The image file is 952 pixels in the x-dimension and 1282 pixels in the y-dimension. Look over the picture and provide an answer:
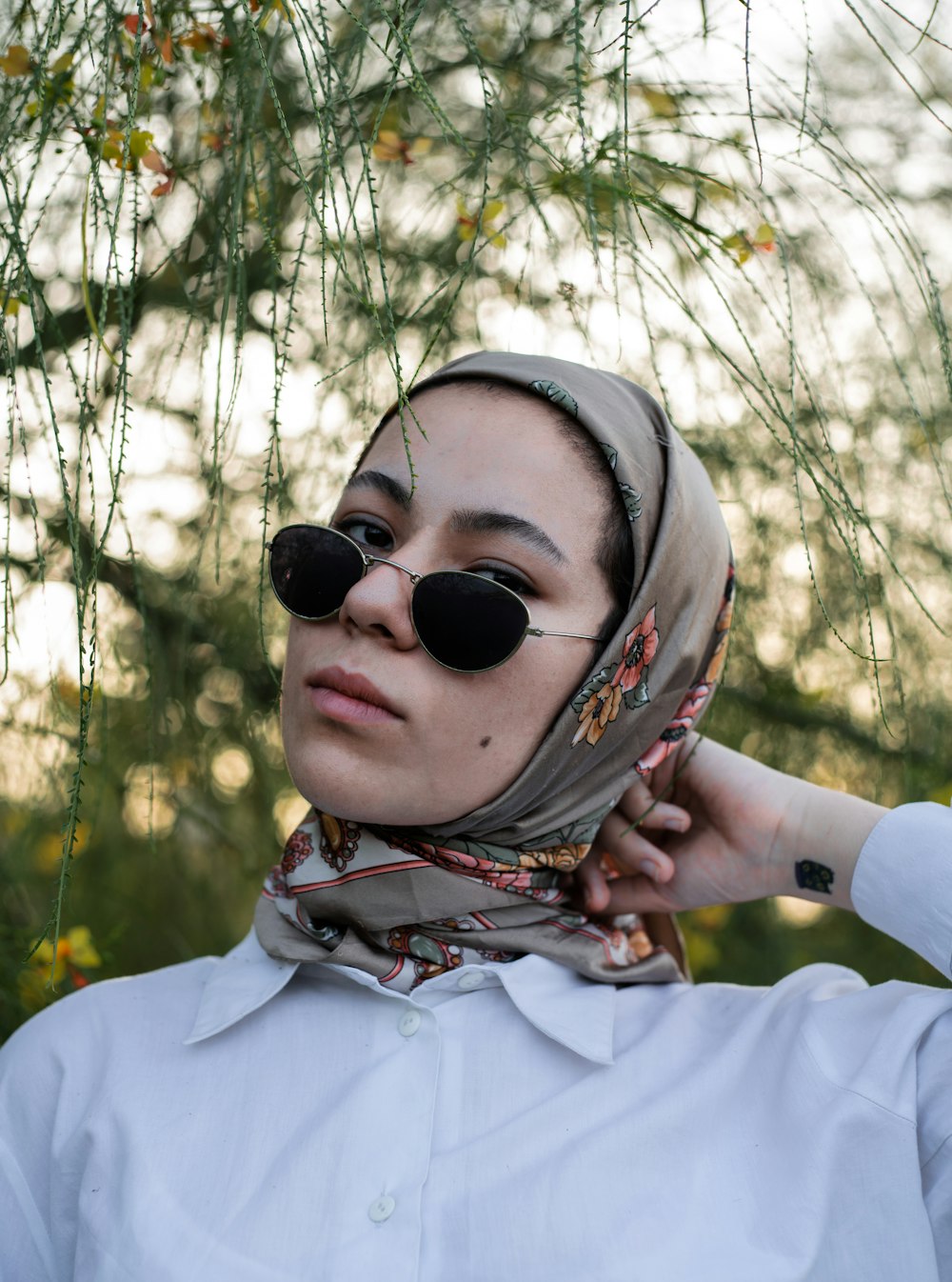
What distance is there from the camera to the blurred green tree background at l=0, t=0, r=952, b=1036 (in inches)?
44.9

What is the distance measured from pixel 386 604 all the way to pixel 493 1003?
0.47m

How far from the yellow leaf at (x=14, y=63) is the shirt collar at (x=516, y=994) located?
3.12 ft

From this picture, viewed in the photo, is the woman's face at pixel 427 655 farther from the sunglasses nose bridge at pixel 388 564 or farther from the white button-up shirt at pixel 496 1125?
the white button-up shirt at pixel 496 1125

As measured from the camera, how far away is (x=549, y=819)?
1.31 m

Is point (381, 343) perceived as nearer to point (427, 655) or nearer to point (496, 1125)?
point (427, 655)

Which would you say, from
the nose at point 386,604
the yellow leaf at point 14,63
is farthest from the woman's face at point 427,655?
the yellow leaf at point 14,63

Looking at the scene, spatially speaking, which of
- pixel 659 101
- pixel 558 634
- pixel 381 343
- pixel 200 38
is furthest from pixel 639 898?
pixel 200 38

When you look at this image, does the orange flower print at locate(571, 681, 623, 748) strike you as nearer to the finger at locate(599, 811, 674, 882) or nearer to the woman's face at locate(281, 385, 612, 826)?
the woman's face at locate(281, 385, 612, 826)

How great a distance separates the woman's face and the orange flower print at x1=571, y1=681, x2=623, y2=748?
0.03 m

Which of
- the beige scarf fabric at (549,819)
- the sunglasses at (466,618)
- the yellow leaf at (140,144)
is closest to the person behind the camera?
the yellow leaf at (140,144)

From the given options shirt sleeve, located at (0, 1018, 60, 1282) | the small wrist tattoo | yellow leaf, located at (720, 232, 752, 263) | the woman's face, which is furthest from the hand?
shirt sleeve, located at (0, 1018, 60, 1282)

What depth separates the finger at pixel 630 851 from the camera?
144 centimetres

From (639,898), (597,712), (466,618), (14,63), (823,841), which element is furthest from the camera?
(639,898)

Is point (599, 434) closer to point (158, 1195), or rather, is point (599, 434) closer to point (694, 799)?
point (694, 799)
